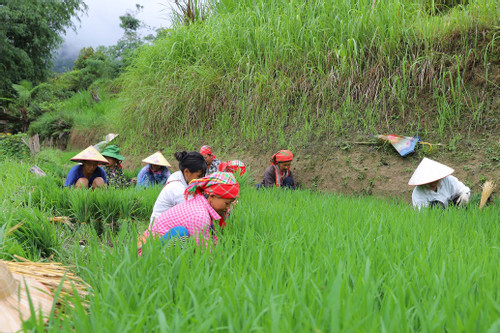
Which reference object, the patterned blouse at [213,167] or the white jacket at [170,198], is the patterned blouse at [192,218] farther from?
the patterned blouse at [213,167]

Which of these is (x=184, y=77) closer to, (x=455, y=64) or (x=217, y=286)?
(x=455, y=64)

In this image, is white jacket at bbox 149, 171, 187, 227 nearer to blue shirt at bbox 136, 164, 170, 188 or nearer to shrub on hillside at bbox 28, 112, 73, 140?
blue shirt at bbox 136, 164, 170, 188

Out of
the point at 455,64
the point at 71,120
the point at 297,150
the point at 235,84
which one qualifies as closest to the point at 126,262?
the point at 297,150

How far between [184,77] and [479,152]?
5314 mm

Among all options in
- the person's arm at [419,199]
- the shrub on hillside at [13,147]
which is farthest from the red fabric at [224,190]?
the shrub on hillside at [13,147]

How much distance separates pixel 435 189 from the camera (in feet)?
10.8

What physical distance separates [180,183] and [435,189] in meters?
2.50

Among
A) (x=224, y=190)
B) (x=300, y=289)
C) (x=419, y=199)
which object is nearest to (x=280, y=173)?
(x=419, y=199)

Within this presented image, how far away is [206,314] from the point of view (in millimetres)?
932

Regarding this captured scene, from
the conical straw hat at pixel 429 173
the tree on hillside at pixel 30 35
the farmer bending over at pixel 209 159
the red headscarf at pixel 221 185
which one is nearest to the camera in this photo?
the red headscarf at pixel 221 185

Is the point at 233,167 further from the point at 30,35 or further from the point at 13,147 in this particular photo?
the point at 30,35

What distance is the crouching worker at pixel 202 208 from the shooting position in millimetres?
1938

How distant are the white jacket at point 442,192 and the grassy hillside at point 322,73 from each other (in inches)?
51.1

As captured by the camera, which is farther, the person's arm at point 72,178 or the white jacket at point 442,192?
the person's arm at point 72,178
